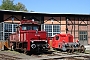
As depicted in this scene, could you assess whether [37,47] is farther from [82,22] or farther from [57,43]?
[82,22]

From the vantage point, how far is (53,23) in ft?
120

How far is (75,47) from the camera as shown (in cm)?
2161

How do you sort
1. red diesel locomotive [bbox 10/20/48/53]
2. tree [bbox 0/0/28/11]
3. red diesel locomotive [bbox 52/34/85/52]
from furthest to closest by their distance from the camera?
tree [bbox 0/0/28/11] < red diesel locomotive [bbox 52/34/85/52] < red diesel locomotive [bbox 10/20/48/53]

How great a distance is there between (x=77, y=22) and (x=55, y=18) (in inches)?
156

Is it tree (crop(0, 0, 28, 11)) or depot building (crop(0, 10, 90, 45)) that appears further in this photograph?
tree (crop(0, 0, 28, 11))

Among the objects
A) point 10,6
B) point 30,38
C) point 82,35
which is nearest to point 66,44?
point 30,38

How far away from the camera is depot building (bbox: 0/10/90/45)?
111 ft

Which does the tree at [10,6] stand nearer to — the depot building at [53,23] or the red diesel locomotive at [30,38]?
the depot building at [53,23]

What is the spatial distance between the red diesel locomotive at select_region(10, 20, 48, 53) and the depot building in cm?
1359

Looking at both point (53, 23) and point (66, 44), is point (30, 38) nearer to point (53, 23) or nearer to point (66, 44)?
point (66, 44)

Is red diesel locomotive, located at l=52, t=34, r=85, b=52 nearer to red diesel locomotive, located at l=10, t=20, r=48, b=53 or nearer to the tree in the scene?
red diesel locomotive, located at l=10, t=20, r=48, b=53

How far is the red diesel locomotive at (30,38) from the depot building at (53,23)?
44.6ft

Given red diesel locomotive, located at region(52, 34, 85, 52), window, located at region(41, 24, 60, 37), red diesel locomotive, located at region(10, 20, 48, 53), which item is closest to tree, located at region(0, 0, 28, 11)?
window, located at region(41, 24, 60, 37)

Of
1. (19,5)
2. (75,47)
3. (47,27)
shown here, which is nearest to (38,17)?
(47,27)
